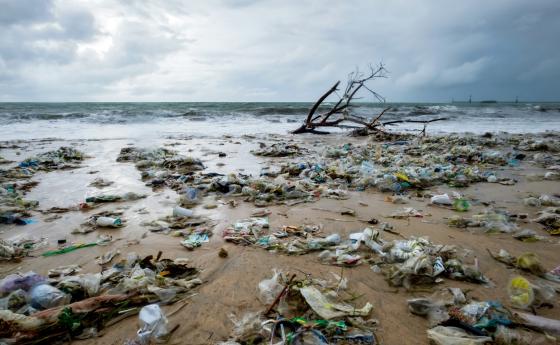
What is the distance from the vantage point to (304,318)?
180 centimetres

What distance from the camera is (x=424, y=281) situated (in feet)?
7.20

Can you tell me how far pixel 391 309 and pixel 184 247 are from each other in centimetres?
181

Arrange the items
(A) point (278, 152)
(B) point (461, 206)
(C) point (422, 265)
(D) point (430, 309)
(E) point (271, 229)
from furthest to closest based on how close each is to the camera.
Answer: (A) point (278, 152)
(B) point (461, 206)
(E) point (271, 229)
(C) point (422, 265)
(D) point (430, 309)

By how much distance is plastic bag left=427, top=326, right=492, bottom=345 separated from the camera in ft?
5.14

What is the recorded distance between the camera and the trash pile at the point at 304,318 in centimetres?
165

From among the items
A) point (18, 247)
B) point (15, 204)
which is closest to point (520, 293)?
point (18, 247)

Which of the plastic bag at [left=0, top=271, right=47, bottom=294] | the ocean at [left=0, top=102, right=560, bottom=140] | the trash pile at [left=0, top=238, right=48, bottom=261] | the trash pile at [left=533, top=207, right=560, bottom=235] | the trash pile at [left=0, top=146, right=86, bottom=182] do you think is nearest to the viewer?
the plastic bag at [left=0, top=271, right=47, bottom=294]

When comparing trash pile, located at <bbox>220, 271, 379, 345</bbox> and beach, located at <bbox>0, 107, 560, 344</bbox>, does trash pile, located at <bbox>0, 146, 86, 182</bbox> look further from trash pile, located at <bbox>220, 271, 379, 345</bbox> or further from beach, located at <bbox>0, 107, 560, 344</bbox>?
trash pile, located at <bbox>220, 271, 379, 345</bbox>

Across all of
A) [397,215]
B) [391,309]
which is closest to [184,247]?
[391,309]

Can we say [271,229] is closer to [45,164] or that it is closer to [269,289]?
[269,289]

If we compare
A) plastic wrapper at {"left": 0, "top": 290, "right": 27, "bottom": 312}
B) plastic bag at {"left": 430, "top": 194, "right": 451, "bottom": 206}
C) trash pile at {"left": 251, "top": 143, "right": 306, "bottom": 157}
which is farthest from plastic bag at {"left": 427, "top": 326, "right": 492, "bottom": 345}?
trash pile at {"left": 251, "top": 143, "right": 306, "bottom": 157}

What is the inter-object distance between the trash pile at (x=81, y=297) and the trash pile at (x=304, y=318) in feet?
1.89

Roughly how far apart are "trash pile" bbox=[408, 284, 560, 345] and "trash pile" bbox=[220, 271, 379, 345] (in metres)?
0.33

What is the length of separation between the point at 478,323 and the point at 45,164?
765 cm
